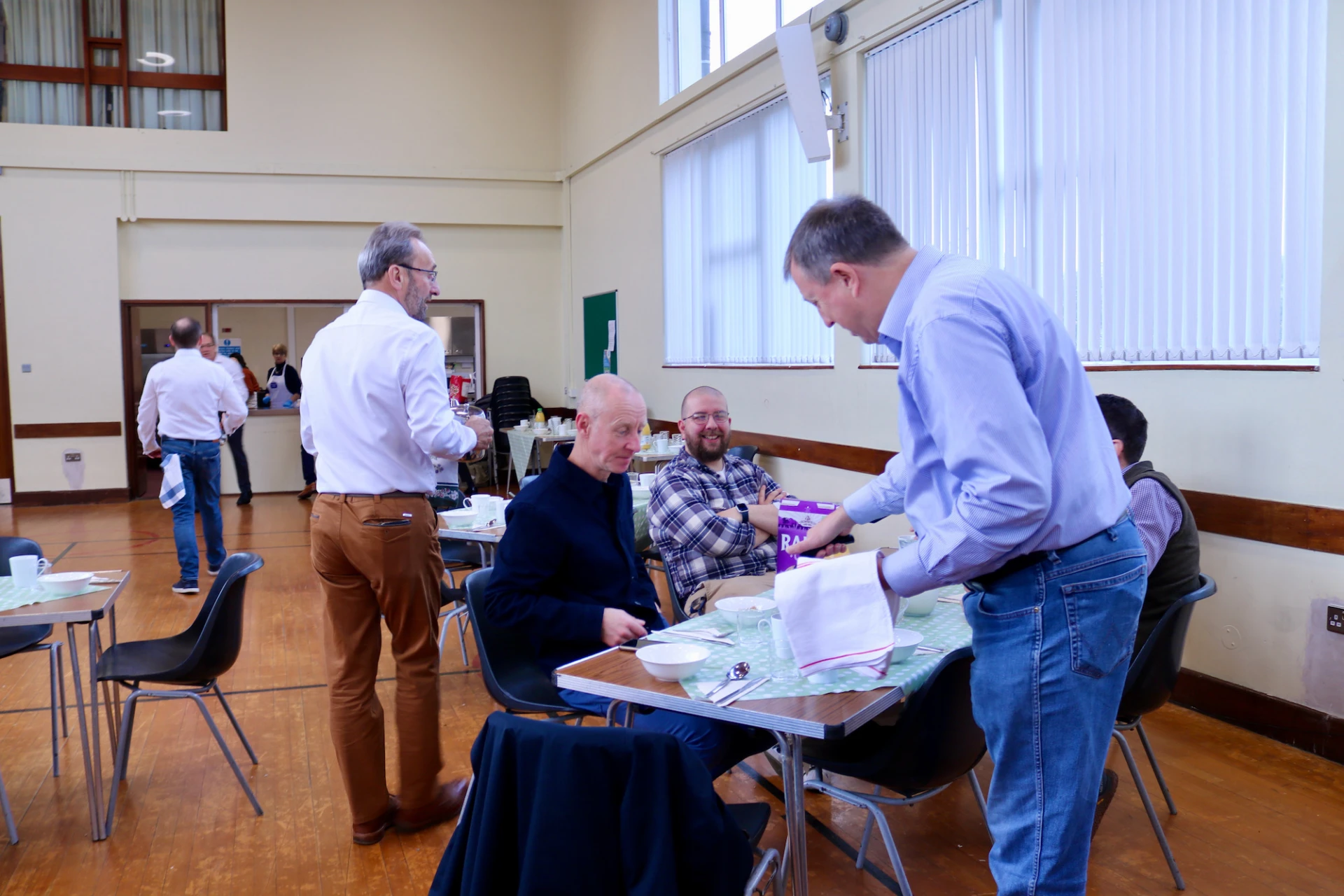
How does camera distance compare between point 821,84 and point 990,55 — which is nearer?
point 990,55

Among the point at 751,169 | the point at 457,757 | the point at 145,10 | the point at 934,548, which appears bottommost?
the point at 457,757

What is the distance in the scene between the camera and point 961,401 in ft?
4.84

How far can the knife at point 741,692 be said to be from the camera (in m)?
1.95

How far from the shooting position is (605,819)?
5.10ft

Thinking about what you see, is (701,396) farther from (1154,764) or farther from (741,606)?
(1154,764)

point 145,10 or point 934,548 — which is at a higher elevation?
point 145,10

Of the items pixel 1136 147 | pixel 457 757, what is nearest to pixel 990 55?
pixel 1136 147

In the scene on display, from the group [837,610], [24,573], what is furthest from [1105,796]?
[24,573]

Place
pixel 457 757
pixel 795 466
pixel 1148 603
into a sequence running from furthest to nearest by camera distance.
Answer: pixel 795 466 → pixel 457 757 → pixel 1148 603

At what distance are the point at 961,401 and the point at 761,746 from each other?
143cm

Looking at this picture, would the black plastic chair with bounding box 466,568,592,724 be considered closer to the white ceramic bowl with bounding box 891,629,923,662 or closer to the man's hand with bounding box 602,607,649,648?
Answer: the man's hand with bounding box 602,607,649,648

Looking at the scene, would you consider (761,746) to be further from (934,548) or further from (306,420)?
(306,420)

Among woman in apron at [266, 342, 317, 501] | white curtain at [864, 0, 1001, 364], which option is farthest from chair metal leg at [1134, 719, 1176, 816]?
woman in apron at [266, 342, 317, 501]

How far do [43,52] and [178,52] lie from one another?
4.31ft
